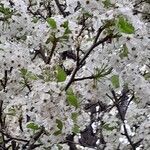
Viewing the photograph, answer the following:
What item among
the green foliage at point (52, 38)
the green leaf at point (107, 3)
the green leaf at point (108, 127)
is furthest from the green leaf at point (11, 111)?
the green leaf at point (108, 127)

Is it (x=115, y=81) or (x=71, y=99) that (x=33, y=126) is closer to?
(x=71, y=99)

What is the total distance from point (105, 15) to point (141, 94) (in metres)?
2.04

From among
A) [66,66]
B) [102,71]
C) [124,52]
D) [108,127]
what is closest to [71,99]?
[102,71]

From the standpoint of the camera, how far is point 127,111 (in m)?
6.81

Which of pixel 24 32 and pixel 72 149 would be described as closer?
pixel 24 32

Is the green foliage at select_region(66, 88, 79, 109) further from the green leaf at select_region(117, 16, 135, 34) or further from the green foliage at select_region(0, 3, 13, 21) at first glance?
the green foliage at select_region(0, 3, 13, 21)

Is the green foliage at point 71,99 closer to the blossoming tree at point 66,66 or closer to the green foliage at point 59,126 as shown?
the blossoming tree at point 66,66

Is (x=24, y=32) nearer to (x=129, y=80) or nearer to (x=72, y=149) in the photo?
(x=129, y=80)

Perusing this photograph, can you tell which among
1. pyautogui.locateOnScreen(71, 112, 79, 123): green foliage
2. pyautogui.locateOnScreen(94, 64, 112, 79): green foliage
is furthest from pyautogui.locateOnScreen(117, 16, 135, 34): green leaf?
pyautogui.locateOnScreen(71, 112, 79, 123): green foliage

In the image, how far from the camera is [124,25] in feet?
10.6

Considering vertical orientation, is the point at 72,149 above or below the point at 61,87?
below

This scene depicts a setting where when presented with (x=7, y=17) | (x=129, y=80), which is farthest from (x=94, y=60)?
(x=7, y=17)

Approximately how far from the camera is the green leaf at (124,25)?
324 centimetres

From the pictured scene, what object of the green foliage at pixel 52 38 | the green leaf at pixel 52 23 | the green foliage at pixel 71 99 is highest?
the green leaf at pixel 52 23
